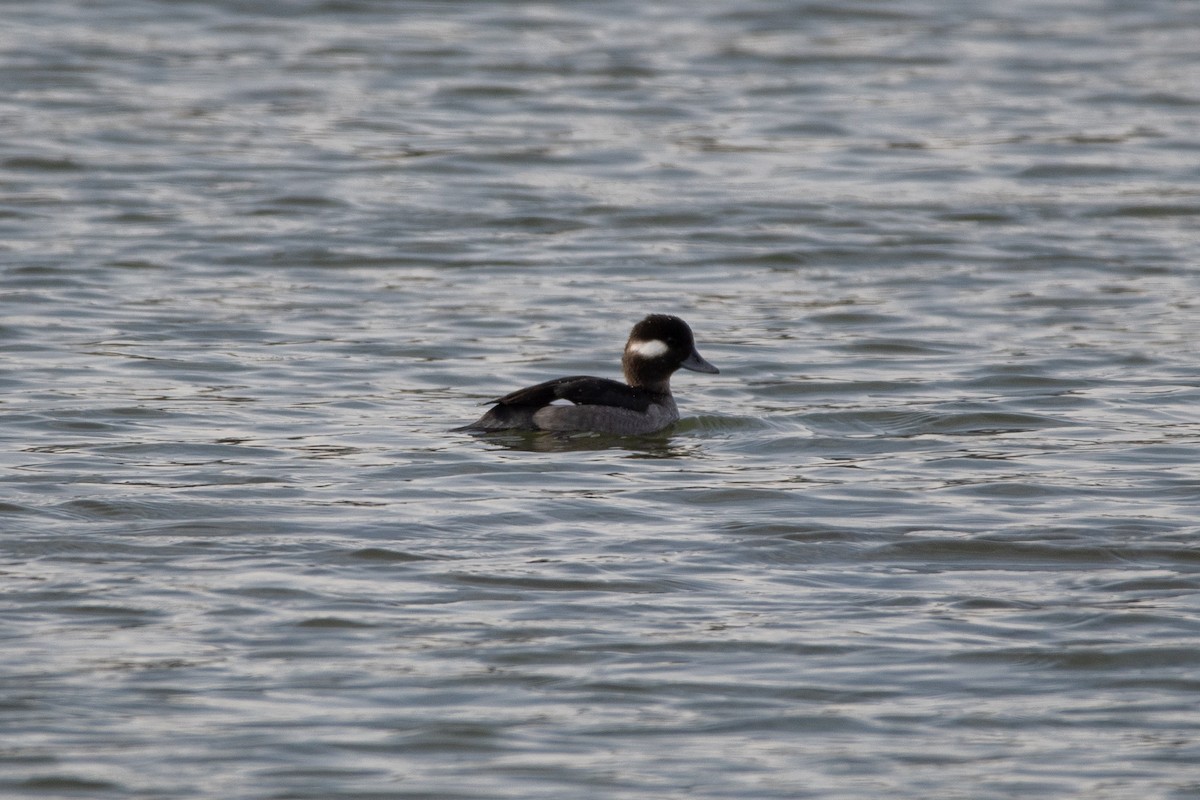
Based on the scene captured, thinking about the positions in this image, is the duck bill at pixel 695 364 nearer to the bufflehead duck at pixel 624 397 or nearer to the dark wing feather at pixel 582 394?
the bufflehead duck at pixel 624 397

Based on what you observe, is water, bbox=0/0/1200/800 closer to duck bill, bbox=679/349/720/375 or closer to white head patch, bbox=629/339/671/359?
duck bill, bbox=679/349/720/375

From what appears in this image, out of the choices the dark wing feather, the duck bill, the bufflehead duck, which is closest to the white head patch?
the bufflehead duck

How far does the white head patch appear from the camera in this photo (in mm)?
11719

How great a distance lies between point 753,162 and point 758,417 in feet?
27.2

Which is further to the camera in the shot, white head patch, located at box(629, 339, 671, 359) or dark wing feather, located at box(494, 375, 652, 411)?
white head patch, located at box(629, 339, 671, 359)

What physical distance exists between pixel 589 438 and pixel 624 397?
11.1 inches

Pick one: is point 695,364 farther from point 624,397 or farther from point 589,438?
point 589,438

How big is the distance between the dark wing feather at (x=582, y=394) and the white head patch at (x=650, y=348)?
0.37m

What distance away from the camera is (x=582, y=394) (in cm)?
1096

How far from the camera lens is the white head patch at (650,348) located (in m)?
11.7

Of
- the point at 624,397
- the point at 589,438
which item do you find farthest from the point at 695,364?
the point at 589,438

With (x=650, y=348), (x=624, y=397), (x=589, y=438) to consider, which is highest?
(x=650, y=348)

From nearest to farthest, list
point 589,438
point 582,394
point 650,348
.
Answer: point 582,394, point 589,438, point 650,348

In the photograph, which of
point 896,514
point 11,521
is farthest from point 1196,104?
point 11,521
